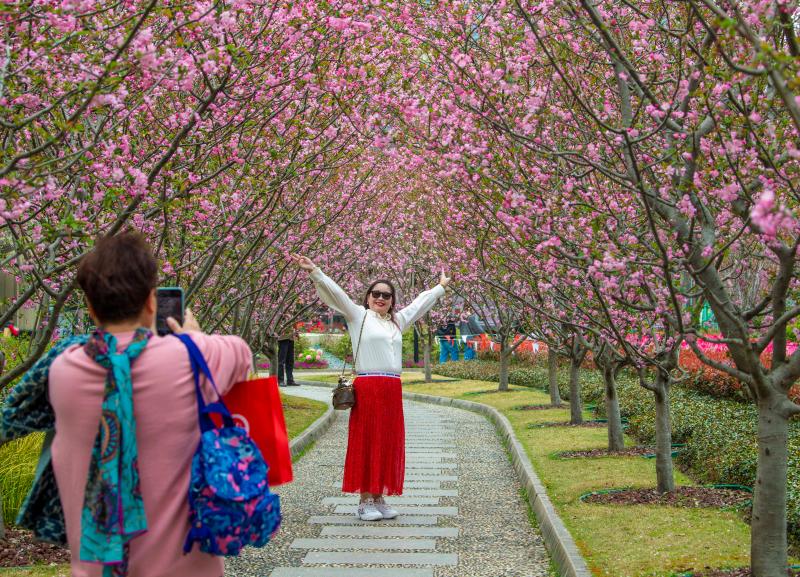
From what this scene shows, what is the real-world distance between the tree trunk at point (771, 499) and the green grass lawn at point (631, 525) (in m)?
0.60

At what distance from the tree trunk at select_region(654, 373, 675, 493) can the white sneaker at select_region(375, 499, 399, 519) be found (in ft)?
7.84

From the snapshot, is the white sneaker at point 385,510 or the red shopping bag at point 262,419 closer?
the red shopping bag at point 262,419

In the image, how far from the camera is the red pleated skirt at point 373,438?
8336 mm

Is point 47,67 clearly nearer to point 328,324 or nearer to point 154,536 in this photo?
point 154,536

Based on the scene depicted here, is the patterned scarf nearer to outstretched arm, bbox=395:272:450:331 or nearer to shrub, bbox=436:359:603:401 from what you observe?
outstretched arm, bbox=395:272:450:331

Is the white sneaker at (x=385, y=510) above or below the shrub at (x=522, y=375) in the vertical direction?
below

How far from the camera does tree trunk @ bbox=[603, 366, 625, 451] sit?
11.9m

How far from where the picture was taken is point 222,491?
3.19 meters

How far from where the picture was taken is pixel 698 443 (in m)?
10.9

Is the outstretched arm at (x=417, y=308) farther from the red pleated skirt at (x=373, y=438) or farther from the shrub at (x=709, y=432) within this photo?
the shrub at (x=709, y=432)

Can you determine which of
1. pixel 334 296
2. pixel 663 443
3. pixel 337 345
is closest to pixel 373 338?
pixel 334 296

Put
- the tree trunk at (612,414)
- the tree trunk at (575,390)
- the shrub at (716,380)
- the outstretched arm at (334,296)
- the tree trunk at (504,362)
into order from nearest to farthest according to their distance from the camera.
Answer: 1. the outstretched arm at (334,296)
2. the tree trunk at (612,414)
3. the tree trunk at (575,390)
4. the shrub at (716,380)
5. the tree trunk at (504,362)

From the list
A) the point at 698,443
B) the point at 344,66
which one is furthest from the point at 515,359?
the point at 344,66

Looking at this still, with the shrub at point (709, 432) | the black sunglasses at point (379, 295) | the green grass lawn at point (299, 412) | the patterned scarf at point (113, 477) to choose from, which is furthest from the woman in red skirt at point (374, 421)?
the green grass lawn at point (299, 412)
